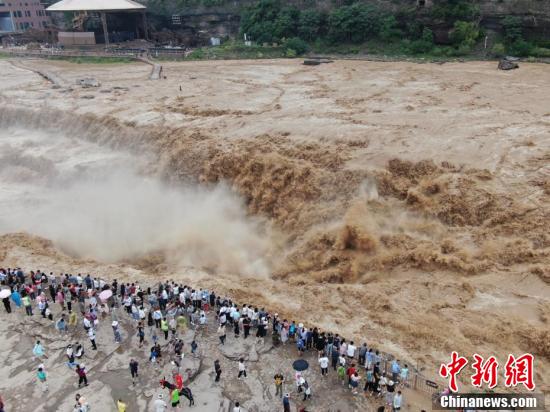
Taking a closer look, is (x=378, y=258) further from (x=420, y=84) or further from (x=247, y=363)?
(x=420, y=84)

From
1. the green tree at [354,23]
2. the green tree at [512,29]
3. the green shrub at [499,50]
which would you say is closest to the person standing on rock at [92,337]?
the green shrub at [499,50]

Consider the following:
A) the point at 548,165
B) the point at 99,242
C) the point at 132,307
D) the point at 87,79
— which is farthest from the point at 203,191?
the point at 87,79

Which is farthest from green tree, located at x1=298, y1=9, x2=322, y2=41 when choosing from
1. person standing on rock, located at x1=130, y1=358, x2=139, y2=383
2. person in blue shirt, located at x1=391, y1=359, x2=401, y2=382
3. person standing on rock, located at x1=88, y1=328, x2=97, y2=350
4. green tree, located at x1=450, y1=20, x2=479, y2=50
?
person standing on rock, located at x1=130, y1=358, x2=139, y2=383

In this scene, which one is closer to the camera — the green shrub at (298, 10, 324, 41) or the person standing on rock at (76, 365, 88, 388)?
the person standing on rock at (76, 365, 88, 388)

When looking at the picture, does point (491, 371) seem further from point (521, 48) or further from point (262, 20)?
point (262, 20)

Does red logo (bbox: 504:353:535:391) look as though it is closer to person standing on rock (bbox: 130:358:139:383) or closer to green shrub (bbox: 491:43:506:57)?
person standing on rock (bbox: 130:358:139:383)

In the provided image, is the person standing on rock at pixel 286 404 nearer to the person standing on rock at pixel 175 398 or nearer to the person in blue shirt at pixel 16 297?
the person standing on rock at pixel 175 398

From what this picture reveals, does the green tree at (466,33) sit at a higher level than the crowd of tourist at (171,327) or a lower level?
higher
